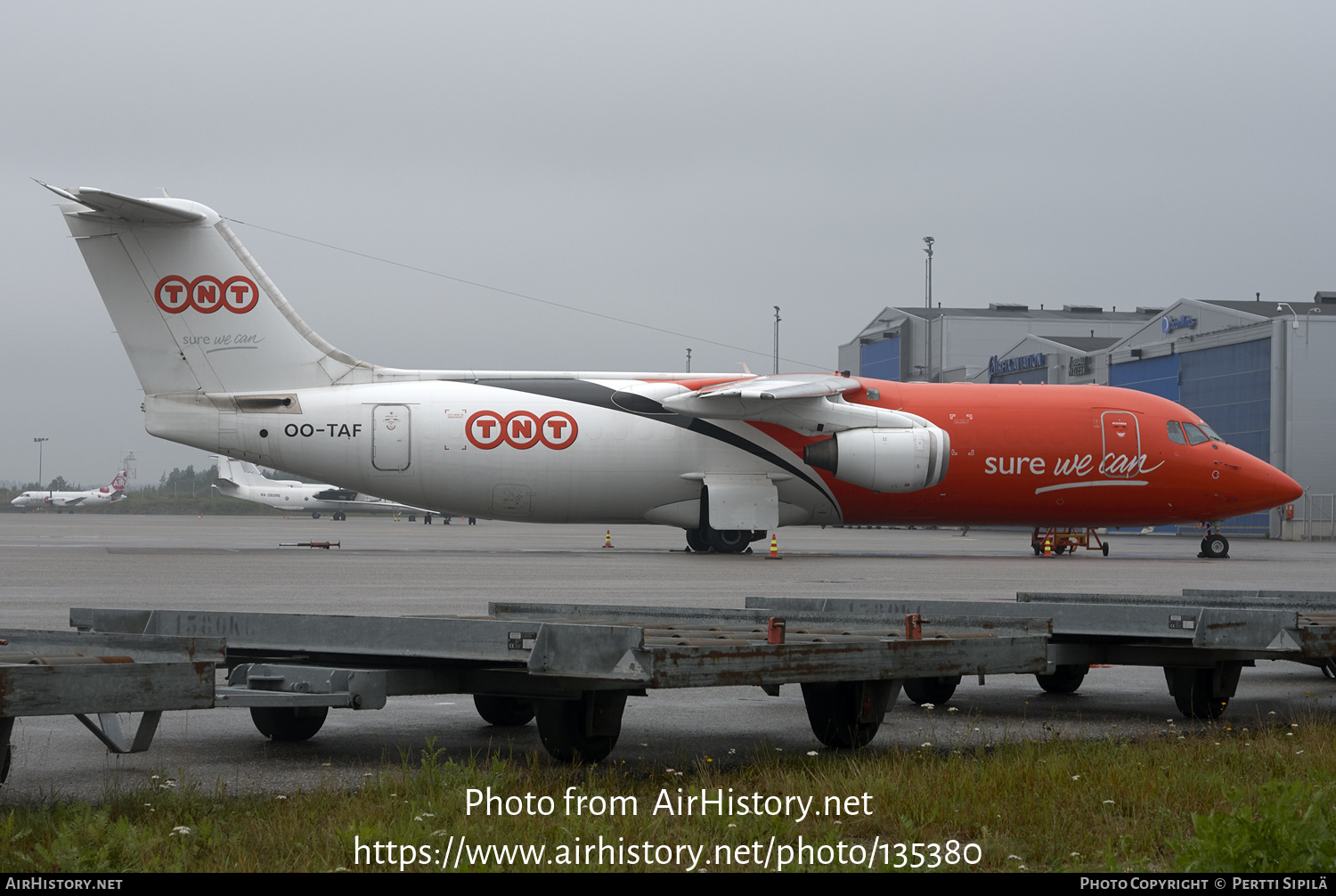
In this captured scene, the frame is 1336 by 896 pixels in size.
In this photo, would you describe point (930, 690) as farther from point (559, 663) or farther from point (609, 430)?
point (609, 430)

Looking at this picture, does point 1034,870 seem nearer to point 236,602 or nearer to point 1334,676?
point 1334,676

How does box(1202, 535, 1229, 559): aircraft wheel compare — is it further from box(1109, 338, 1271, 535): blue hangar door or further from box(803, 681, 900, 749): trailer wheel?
box(1109, 338, 1271, 535): blue hangar door

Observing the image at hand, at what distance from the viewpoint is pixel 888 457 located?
26.1 m

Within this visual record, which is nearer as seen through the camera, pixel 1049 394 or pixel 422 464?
pixel 422 464

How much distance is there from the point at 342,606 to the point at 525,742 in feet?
25.8

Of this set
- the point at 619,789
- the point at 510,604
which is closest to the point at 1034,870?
the point at 619,789

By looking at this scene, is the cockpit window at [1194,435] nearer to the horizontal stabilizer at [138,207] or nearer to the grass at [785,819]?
the horizontal stabilizer at [138,207]

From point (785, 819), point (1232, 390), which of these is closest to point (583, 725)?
point (785, 819)

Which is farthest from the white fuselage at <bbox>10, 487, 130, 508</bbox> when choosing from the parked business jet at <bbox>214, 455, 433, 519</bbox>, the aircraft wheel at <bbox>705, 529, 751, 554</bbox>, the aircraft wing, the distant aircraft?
the aircraft wing

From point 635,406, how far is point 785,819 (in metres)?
22.4

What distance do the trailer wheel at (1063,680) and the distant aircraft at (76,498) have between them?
11246cm

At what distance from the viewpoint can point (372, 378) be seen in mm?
26969

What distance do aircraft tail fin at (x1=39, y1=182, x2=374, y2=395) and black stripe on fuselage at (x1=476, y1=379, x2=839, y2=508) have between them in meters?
4.55

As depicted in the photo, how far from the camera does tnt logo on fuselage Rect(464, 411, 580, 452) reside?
26.1 meters
